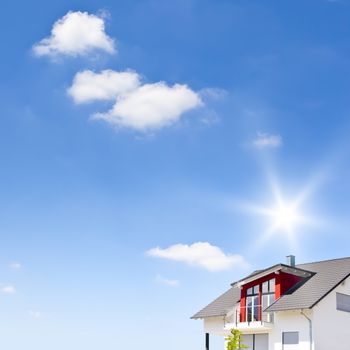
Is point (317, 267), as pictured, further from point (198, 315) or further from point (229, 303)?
point (198, 315)

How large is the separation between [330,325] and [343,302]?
75.4 inches

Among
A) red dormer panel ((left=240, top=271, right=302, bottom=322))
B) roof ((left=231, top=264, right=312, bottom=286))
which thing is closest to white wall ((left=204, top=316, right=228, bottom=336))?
red dormer panel ((left=240, top=271, right=302, bottom=322))

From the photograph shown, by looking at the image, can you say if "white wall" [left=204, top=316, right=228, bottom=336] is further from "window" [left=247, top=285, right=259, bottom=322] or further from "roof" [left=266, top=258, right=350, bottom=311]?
"roof" [left=266, top=258, right=350, bottom=311]

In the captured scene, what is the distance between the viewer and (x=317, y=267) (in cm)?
3691

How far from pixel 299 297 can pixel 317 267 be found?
14.4 ft

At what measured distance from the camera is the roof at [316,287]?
1265 inches

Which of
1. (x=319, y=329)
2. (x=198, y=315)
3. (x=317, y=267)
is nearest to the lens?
(x=319, y=329)

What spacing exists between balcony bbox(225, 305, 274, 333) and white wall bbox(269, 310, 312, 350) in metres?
0.44

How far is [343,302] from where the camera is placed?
3356 centimetres

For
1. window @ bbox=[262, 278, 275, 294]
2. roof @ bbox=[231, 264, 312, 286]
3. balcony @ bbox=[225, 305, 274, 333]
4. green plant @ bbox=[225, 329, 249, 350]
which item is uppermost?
roof @ bbox=[231, 264, 312, 286]

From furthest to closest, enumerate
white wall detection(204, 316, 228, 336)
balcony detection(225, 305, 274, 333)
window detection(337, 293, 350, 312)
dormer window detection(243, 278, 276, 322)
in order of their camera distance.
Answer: white wall detection(204, 316, 228, 336) → dormer window detection(243, 278, 276, 322) → balcony detection(225, 305, 274, 333) → window detection(337, 293, 350, 312)

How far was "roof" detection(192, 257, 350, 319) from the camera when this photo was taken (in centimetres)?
3231

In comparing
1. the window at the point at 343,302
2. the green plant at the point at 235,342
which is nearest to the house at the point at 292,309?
the window at the point at 343,302

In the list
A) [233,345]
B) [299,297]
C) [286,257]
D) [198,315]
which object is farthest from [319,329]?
[198,315]
